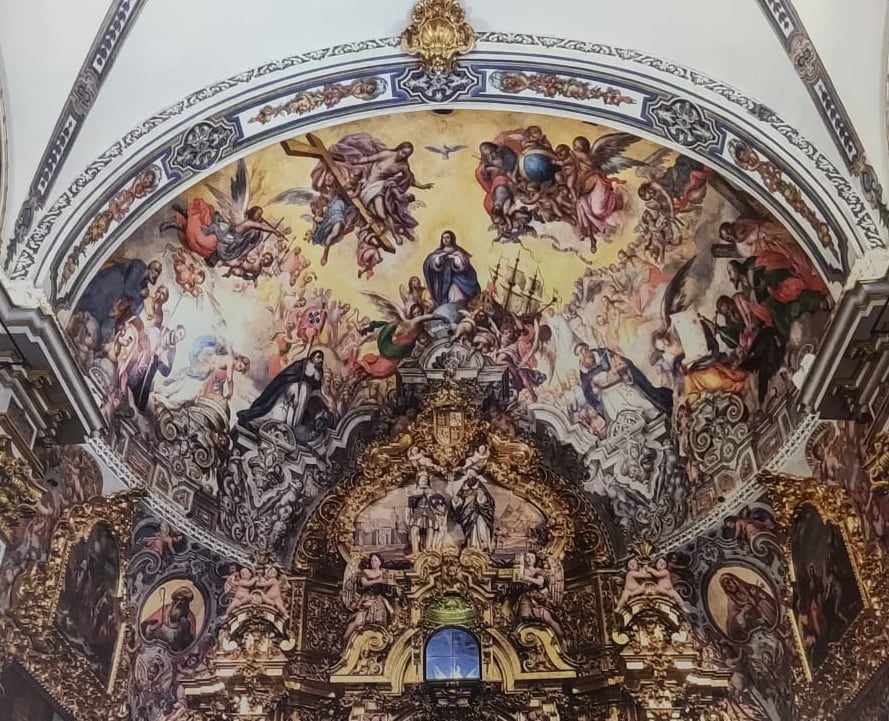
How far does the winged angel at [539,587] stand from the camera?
43.3ft

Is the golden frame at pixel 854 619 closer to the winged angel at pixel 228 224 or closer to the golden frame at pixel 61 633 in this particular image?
the winged angel at pixel 228 224

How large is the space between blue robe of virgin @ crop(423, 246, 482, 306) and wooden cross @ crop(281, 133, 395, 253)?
601 millimetres

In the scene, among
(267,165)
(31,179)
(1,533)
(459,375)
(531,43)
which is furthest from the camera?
(459,375)

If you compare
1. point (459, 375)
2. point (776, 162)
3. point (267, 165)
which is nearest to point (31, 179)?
point (267, 165)

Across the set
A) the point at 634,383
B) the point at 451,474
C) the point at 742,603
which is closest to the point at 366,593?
the point at 451,474

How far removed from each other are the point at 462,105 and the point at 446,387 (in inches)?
171

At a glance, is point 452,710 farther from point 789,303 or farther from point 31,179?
point 31,179

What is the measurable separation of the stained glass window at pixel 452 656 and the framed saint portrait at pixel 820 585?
410 cm

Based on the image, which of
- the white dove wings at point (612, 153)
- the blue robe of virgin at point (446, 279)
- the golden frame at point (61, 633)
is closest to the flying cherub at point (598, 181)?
the white dove wings at point (612, 153)

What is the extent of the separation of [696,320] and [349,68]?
5521mm

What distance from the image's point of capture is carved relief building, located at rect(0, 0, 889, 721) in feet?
33.4

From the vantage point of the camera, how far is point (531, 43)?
11250 millimetres

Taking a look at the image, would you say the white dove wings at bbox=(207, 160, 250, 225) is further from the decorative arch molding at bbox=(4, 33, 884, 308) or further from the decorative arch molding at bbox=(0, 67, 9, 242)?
the decorative arch molding at bbox=(0, 67, 9, 242)

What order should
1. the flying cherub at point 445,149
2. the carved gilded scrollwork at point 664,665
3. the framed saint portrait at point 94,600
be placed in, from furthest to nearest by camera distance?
1. the flying cherub at point 445,149
2. the carved gilded scrollwork at point 664,665
3. the framed saint portrait at point 94,600
